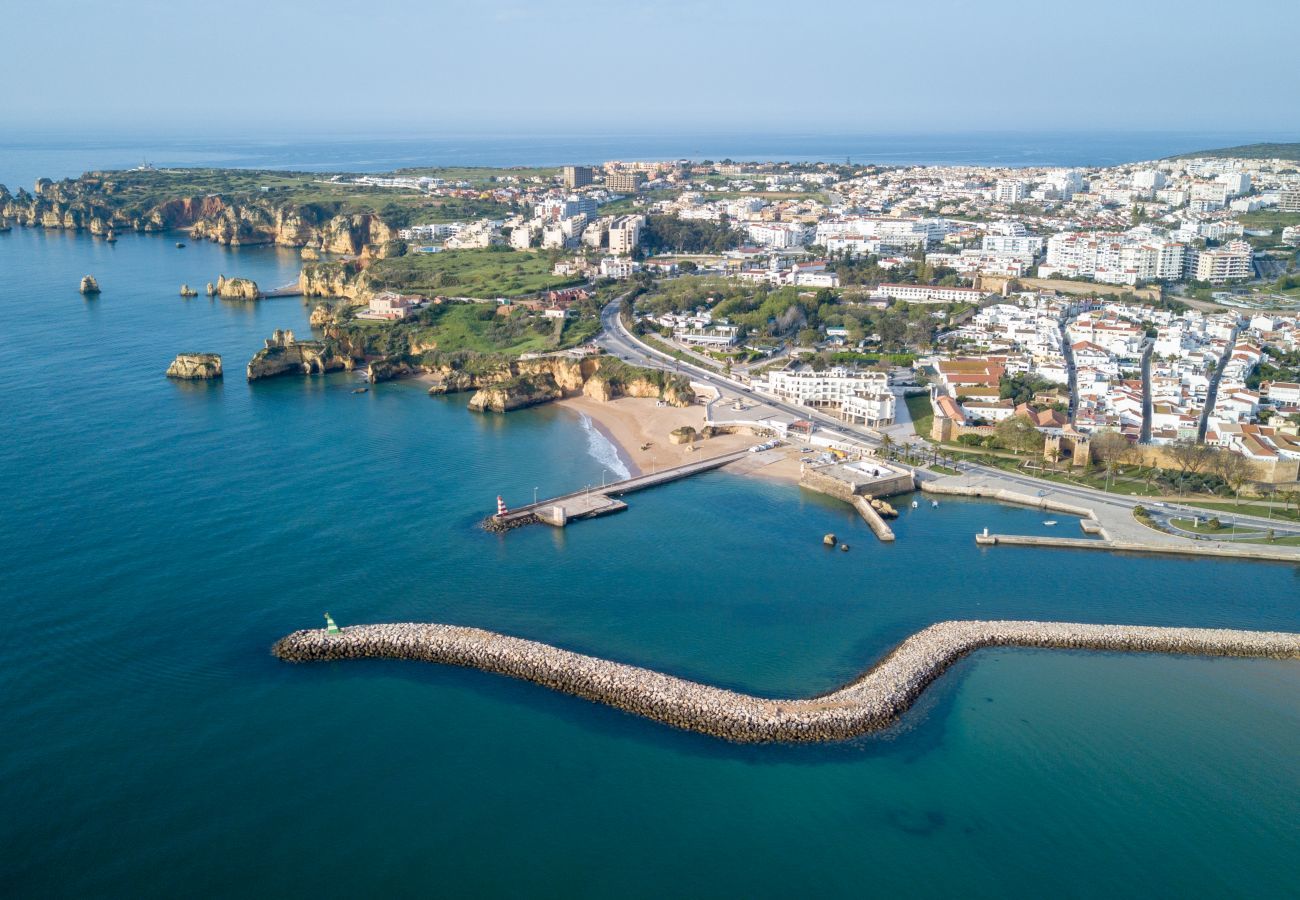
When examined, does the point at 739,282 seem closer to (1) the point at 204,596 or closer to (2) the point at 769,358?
(2) the point at 769,358

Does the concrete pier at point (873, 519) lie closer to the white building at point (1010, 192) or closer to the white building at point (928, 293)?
the white building at point (928, 293)

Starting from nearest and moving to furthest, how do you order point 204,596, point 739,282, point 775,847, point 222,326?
point 775,847, point 204,596, point 222,326, point 739,282

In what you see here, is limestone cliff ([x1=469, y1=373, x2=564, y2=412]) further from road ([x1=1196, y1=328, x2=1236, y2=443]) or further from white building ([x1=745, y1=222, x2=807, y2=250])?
white building ([x1=745, y1=222, x2=807, y2=250])

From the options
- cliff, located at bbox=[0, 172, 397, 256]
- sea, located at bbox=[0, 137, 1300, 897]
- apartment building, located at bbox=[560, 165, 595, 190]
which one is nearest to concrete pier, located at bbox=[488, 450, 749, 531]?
sea, located at bbox=[0, 137, 1300, 897]

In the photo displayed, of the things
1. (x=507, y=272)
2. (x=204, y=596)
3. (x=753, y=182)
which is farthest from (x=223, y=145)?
(x=204, y=596)

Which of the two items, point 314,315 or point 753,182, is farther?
point 753,182

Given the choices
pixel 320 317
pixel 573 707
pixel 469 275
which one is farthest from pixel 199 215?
pixel 573 707

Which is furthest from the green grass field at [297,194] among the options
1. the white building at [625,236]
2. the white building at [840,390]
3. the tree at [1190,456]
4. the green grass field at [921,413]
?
the tree at [1190,456]
